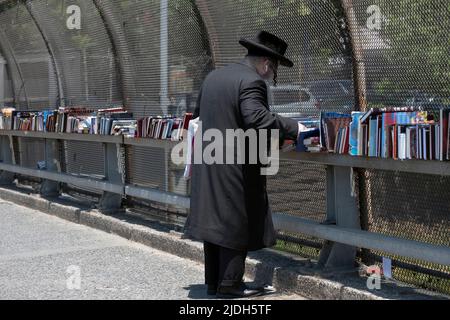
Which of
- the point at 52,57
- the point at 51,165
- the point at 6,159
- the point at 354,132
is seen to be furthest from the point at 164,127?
the point at 6,159

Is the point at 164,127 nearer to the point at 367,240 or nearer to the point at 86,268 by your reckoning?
the point at 86,268

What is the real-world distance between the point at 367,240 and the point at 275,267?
938 mm

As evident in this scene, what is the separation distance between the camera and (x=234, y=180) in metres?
5.16

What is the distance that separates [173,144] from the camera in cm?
702

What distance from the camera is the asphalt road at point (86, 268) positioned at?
18.9 feet

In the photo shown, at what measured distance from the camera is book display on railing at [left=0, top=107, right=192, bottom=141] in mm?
7070

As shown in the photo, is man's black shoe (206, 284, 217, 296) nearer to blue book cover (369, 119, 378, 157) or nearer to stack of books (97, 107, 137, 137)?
blue book cover (369, 119, 378, 157)

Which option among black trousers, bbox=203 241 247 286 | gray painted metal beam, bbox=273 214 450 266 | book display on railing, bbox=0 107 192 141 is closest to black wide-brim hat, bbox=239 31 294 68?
gray painted metal beam, bbox=273 214 450 266

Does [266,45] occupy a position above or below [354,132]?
above

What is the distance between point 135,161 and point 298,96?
9.53 ft

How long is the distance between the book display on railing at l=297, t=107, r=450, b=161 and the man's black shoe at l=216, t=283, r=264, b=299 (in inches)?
44.1

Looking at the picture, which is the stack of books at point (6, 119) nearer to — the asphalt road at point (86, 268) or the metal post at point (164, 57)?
the asphalt road at point (86, 268)

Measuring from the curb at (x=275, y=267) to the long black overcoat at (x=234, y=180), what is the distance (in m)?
0.44
